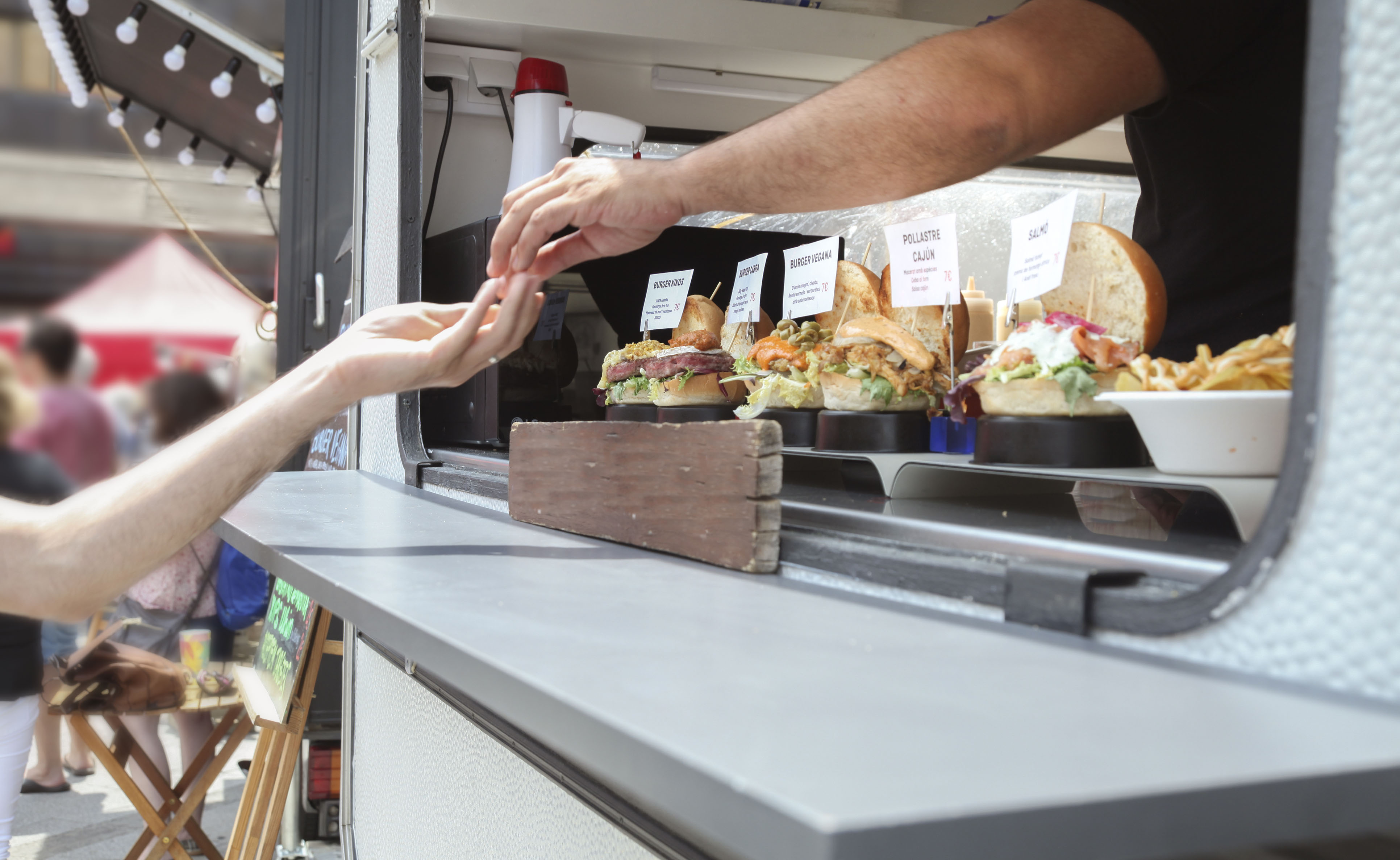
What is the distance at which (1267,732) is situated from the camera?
44 centimetres

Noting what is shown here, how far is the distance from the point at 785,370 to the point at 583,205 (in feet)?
1.48

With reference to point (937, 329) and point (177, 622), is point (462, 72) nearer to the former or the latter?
point (937, 329)

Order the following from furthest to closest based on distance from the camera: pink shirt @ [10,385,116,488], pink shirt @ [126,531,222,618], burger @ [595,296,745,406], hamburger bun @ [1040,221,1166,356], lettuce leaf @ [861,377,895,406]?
1. pink shirt @ [10,385,116,488]
2. pink shirt @ [126,531,222,618]
3. burger @ [595,296,745,406]
4. lettuce leaf @ [861,377,895,406]
5. hamburger bun @ [1040,221,1166,356]

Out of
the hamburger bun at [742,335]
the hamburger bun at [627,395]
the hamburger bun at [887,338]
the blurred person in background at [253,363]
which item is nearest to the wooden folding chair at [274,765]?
the hamburger bun at [627,395]

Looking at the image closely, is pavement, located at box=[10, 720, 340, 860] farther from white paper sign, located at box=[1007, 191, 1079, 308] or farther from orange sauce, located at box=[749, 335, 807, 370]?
white paper sign, located at box=[1007, 191, 1079, 308]

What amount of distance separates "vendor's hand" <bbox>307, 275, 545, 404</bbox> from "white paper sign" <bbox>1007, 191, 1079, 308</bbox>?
0.59 meters

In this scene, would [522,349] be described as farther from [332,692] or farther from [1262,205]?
[332,692]

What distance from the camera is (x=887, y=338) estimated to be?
55.1 inches

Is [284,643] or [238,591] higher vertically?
[284,643]

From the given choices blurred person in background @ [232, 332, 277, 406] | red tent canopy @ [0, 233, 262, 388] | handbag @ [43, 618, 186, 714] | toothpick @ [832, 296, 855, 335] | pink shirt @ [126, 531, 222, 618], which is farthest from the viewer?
red tent canopy @ [0, 233, 262, 388]

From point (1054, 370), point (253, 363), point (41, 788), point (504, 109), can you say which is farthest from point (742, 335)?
point (253, 363)

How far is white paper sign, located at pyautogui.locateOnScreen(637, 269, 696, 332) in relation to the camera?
192 centimetres

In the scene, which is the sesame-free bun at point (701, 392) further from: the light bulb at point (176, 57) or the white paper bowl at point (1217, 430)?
the light bulb at point (176, 57)

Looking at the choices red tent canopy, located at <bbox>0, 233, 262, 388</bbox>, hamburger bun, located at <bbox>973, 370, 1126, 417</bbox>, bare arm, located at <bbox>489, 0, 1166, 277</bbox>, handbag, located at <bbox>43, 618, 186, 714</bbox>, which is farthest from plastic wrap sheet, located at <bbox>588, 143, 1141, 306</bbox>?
red tent canopy, located at <bbox>0, 233, 262, 388</bbox>
